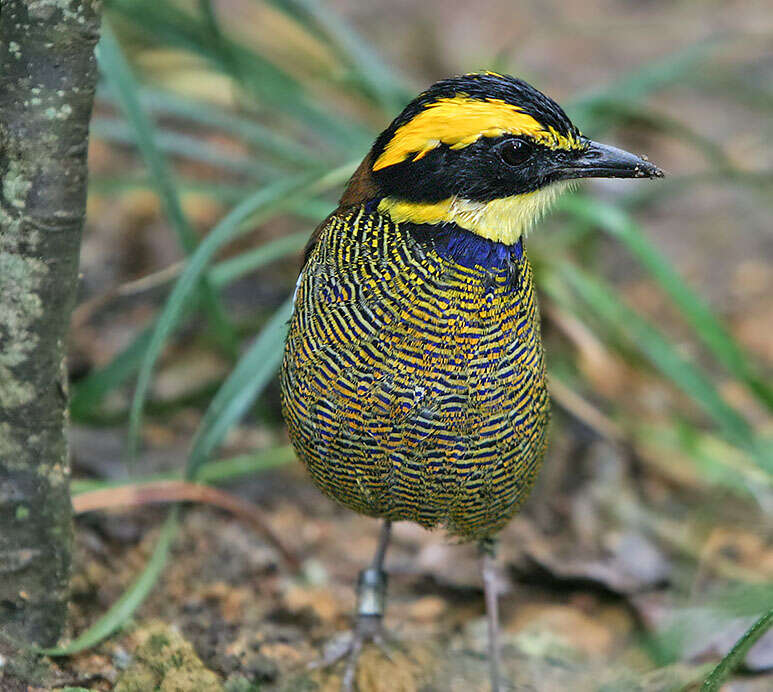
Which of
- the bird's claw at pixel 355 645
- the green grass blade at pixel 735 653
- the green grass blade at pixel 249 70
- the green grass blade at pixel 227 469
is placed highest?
the green grass blade at pixel 249 70

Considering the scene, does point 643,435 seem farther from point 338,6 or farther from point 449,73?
point 338,6

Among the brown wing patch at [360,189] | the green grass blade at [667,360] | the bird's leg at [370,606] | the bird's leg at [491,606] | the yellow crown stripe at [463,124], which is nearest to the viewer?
the yellow crown stripe at [463,124]

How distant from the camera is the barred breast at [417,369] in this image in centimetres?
342

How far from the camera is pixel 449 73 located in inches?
326

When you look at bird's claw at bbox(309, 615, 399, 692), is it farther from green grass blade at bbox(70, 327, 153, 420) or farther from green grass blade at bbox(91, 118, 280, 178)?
green grass blade at bbox(91, 118, 280, 178)

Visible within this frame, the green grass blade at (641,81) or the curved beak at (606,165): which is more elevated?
the green grass blade at (641,81)

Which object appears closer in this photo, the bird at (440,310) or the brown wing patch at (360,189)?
the bird at (440,310)

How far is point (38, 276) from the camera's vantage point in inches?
131

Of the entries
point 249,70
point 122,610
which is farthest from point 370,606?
point 249,70

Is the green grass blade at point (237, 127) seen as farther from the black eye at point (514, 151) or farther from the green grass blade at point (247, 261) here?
the black eye at point (514, 151)

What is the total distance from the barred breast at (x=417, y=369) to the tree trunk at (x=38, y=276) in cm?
79

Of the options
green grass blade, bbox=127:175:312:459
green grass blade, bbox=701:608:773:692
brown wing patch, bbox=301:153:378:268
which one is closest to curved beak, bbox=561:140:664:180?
brown wing patch, bbox=301:153:378:268

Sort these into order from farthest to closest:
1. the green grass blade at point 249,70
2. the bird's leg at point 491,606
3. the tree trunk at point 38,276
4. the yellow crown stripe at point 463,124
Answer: the green grass blade at point 249,70, the bird's leg at point 491,606, the yellow crown stripe at point 463,124, the tree trunk at point 38,276

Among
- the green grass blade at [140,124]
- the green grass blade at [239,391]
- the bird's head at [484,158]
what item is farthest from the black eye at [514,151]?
the green grass blade at [140,124]
